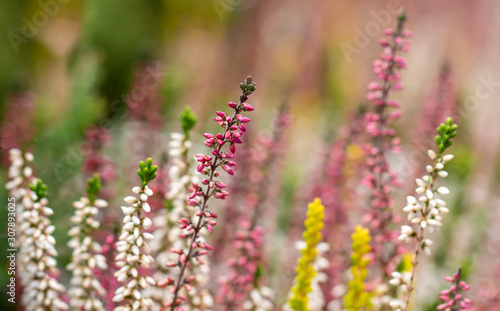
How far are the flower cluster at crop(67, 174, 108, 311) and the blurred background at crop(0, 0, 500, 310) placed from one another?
221 mm

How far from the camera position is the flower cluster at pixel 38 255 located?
3.74 feet

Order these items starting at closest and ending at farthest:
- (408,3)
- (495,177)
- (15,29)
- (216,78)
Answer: (495,177)
(15,29)
(408,3)
(216,78)

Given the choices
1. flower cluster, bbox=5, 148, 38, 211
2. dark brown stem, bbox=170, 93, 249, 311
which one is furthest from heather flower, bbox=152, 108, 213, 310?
flower cluster, bbox=5, 148, 38, 211

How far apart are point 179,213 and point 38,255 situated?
322mm

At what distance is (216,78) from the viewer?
5.56 m

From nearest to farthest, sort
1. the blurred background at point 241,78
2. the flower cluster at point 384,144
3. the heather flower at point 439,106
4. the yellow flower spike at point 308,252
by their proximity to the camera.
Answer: the yellow flower spike at point 308,252
the flower cluster at point 384,144
the heather flower at point 439,106
the blurred background at point 241,78

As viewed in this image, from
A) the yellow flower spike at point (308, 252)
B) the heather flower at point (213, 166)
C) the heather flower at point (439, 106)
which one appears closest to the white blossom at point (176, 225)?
the heather flower at point (213, 166)

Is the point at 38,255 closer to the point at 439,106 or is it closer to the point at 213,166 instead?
the point at 213,166

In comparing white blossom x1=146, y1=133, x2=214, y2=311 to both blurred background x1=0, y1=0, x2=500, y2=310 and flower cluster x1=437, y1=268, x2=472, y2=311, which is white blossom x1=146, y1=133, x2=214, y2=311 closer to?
blurred background x1=0, y1=0, x2=500, y2=310

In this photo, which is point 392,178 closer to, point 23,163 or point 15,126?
point 23,163

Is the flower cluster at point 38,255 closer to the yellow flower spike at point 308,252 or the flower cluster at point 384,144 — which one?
the yellow flower spike at point 308,252

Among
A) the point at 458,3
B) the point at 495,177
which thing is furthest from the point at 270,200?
the point at 458,3

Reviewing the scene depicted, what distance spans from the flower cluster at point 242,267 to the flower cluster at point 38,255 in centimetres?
41

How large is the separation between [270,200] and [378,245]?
1.34 ft
